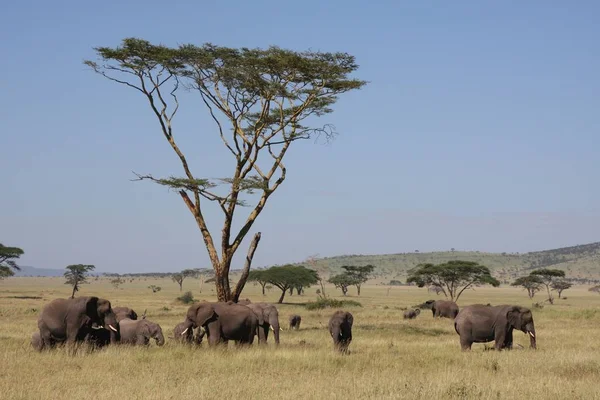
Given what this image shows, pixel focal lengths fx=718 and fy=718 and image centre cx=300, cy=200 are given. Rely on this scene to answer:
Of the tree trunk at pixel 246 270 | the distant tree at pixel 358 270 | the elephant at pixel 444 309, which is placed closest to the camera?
the tree trunk at pixel 246 270

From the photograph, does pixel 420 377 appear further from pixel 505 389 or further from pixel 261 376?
pixel 261 376

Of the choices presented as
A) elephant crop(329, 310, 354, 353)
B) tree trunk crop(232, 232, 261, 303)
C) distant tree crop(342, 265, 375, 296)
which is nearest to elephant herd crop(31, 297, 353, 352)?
elephant crop(329, 310, 354, 353)

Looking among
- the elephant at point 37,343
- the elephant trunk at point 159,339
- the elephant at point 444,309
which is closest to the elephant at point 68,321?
the elephant at point 37,343

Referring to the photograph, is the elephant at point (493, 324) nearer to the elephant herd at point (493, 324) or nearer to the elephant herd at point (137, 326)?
the elephant herd at point (493, 324)

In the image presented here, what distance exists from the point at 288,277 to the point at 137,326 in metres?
52.6

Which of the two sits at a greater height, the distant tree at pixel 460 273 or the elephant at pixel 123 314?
the distant tree at pixel 460 273

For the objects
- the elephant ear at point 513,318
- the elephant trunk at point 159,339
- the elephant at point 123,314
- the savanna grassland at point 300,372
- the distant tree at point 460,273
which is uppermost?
the distant tree at point 460,273

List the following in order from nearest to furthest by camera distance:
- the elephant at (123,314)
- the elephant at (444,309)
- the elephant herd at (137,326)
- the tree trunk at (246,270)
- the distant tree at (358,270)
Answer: the elephant herd at (137,326) < the elephant at (123,314) < the tree trunk at (246,270) < the elephant at (444,309) < the distant tree at (358,270)

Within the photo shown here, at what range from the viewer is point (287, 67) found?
3216 cm

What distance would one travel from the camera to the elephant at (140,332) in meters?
19.8

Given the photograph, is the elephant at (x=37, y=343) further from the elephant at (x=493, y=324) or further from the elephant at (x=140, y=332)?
the elephant at (x=493, y=324)

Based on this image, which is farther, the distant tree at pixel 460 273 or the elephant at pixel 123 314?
the distant tree at pixel 460 273

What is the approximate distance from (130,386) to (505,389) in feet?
21.4

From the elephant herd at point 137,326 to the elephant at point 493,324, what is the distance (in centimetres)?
334
